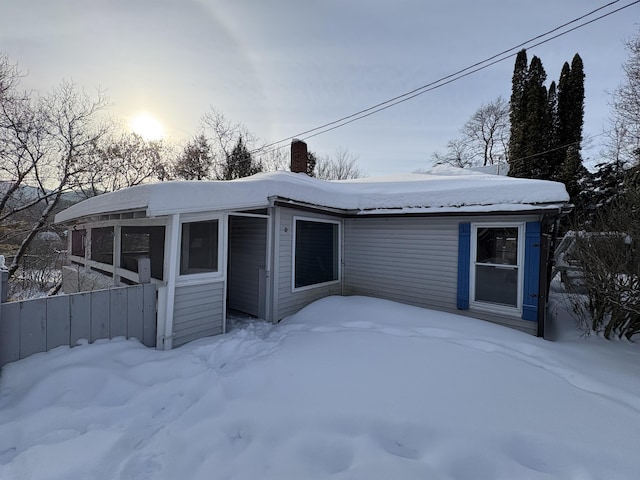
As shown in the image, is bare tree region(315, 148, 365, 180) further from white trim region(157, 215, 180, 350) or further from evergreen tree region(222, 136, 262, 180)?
white trim region(157, 215, 180, 350)

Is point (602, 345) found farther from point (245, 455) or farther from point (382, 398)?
point (245, 455)

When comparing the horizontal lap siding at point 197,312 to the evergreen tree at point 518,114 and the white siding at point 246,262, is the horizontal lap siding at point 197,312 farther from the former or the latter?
the evergreen tree at point 518,114

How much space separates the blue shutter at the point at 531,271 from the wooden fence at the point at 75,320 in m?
6.22

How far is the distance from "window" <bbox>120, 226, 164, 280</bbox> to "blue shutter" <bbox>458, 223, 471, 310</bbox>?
5561 millimetres

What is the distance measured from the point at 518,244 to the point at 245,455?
552 centimetres

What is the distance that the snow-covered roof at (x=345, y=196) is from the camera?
14.1ft

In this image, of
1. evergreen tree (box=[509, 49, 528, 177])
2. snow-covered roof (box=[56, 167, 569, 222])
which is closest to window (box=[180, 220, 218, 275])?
snow-covered roof (box=[56, 167, 569, 222])

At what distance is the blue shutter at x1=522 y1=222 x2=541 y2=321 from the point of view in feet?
17.4

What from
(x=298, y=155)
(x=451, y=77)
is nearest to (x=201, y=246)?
(x=298, y=155)

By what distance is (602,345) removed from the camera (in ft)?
16.3

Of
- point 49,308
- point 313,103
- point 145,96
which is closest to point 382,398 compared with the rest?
point 49,308

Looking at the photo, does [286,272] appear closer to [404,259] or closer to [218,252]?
[218,252]

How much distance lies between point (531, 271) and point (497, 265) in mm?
556

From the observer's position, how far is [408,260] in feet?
22.0
